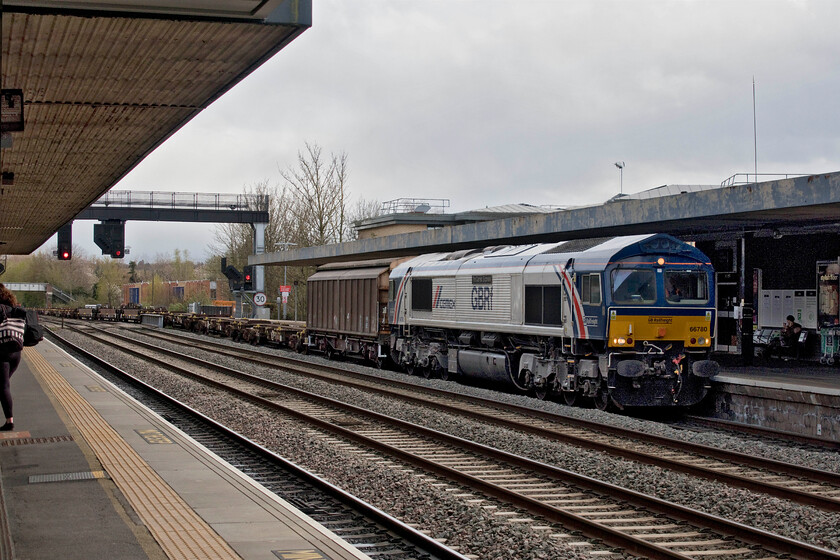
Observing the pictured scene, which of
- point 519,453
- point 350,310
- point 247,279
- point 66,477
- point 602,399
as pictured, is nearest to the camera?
point 66,477

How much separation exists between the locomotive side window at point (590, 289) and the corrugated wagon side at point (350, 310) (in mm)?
10099

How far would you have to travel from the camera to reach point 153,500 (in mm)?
7758

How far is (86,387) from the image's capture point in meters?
17.9

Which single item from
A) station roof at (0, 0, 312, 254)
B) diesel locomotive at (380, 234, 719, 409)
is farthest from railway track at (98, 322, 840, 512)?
station roof at (0, 0, 312, 254)

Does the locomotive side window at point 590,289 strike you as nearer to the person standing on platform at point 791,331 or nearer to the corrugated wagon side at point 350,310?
the person standing on platform at point 791,331

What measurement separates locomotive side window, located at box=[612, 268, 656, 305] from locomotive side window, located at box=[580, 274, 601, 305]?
12.1 inches

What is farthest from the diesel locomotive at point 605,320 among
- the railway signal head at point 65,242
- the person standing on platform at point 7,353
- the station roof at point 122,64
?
the railway signal head at point 65,242

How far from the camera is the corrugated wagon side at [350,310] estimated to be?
26.4m

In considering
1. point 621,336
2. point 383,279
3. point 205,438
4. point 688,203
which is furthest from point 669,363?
point 383,279

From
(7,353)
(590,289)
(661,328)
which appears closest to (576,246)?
(590,289)

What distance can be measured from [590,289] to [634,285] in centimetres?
83

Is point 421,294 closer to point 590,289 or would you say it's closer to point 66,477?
point 590,289

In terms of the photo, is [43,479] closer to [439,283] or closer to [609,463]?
[609,463]

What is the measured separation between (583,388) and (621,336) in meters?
1.45
